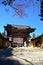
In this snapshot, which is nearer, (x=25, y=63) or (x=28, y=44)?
(x=25, y=63)

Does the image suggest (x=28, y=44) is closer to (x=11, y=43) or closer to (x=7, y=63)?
(x=11, y=43)

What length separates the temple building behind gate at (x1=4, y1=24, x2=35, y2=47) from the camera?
17.4 metres

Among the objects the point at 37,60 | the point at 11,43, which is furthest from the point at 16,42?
the point at 37,60

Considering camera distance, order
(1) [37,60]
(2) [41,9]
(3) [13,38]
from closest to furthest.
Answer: (2) [41,9]
(1) [37,60]
(3) [13,38]

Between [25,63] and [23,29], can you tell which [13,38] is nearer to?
[23,29]

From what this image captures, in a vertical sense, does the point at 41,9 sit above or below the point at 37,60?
above

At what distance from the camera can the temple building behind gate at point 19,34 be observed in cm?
1741

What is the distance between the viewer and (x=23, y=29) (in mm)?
18391

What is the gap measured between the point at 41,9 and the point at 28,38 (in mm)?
12580

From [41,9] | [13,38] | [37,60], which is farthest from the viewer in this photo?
[13,38]

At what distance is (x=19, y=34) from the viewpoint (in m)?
18.5

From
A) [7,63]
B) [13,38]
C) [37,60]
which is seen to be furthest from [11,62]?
[13,38]

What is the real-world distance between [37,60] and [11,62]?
3.11 ft

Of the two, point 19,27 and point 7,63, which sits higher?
point 19,27
